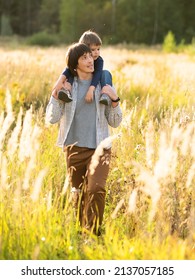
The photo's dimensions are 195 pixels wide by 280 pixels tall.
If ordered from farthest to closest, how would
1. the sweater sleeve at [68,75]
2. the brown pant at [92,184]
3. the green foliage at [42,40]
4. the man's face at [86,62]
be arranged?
the green foliage at [42,40]
the sweater sleeve at [68,75]
the man's face at [86,62]
the brown pant at [92,184]

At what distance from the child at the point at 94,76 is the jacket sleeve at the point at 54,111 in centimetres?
9

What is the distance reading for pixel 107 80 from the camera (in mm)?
3586

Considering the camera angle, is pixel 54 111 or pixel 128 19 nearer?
pixel 54 111

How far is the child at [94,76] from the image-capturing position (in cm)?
350

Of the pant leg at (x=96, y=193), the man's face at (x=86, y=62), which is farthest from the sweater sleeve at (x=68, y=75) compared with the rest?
the pant leg at (x=96, y=193)

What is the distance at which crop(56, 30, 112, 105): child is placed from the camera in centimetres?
350

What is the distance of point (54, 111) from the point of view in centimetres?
360

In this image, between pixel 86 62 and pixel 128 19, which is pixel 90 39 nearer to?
pixel 86 62

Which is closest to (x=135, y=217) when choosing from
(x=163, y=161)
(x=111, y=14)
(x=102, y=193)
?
(x=102, y=193)

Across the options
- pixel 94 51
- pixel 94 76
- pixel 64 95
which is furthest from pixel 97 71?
pixel 64 95

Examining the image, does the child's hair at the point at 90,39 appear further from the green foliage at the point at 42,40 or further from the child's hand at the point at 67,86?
the green foliage at the point at 42,40

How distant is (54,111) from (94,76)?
1.05 ft

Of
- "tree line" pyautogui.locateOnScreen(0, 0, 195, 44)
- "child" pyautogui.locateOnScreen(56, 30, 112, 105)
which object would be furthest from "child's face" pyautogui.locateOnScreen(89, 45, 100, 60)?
"tree line" pyautogui.locateOnScreen(0, 0, 195, 44)

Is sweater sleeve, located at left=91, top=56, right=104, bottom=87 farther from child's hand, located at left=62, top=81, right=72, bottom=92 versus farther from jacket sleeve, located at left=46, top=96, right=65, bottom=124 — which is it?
jacket sleeve, located at left=46, top=96, right=65, bottom=124
